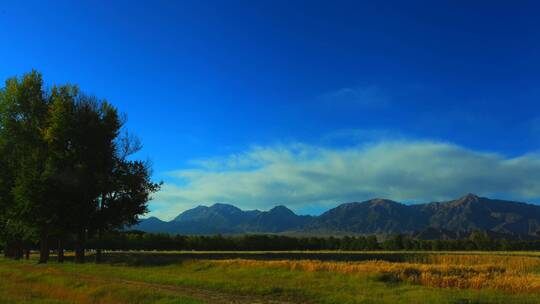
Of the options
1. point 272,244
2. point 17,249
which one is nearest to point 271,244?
point 272,244

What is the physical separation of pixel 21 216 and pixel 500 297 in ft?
140

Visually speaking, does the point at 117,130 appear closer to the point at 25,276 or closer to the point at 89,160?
the point at 89,160

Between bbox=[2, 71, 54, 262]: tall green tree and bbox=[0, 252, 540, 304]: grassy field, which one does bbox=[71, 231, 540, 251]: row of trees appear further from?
bbox=[0, 252, 540, 304]: grassy field

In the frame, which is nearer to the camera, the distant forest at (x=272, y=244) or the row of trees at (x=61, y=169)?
the row of trees at (x=61, y=169)

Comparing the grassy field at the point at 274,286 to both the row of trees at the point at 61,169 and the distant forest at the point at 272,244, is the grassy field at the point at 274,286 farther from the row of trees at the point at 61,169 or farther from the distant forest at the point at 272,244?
the distant forest at the point at 272,244

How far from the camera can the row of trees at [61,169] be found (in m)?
46.0

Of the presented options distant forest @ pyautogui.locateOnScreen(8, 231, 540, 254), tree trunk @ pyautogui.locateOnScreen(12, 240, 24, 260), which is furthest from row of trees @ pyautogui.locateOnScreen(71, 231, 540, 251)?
tree trunk @ pyautogui.locateOnScreen(12, 240, 24, 260)

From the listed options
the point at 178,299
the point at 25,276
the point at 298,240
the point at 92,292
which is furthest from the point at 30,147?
the point at 298,240

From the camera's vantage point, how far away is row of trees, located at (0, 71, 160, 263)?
46.0 metres

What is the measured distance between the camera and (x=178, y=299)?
22.9 meters

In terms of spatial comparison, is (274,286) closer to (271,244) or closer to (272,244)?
(272,244)

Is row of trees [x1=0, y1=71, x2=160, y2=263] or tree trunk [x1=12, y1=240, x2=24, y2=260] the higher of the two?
row of trees [x1=0, y1=71, x2=160, y2=263]

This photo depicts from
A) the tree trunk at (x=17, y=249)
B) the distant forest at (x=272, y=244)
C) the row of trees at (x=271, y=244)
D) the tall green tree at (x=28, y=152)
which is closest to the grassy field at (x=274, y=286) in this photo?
the tall green tree at (x=28, y=152)

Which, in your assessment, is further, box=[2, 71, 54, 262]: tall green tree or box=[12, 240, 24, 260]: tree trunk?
box=[12, 240, 24, 260]: tree trunk
